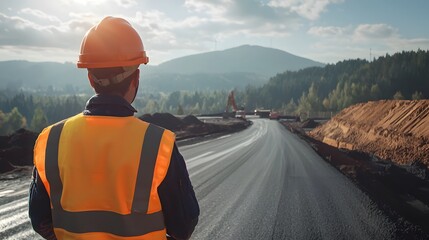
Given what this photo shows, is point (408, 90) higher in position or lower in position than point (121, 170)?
higher

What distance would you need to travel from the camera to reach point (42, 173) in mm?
1946

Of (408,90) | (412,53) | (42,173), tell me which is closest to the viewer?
(42,173)

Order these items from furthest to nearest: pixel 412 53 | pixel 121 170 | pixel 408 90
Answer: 1. pixel 412 53
2. pixel 408 90
3. pixel 121 170

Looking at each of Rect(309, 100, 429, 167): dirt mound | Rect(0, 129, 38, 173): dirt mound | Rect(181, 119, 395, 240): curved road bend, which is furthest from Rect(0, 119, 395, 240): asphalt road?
Rect(309, 100, 429, 167): dirt mound

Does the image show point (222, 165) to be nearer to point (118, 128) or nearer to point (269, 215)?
point (269, 215)

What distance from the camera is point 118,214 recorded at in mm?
1844

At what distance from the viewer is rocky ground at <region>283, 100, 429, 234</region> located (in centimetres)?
851

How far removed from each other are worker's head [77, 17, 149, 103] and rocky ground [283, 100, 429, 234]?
244 inches

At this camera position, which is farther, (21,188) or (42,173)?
(21,188)

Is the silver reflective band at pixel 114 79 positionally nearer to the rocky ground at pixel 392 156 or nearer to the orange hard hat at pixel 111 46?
the orange hard hat at pixel 111 46

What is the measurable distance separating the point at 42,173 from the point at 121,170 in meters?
0.46

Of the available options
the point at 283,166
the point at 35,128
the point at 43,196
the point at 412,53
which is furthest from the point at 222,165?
the point at 412,53

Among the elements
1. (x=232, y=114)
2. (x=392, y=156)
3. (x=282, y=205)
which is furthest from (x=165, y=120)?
(x=282, y=205)

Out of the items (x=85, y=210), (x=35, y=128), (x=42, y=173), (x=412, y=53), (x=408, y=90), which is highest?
(x=412, y=53)
